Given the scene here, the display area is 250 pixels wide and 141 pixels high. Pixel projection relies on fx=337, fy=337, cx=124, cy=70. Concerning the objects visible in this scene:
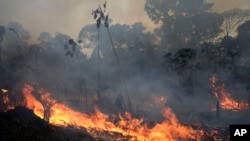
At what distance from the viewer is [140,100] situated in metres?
60.0

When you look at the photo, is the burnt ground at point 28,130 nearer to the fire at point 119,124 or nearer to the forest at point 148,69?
the fire at point 119,124

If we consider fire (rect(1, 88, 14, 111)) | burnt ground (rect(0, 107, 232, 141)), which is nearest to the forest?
fire (rect(1, 88, 14, 111))

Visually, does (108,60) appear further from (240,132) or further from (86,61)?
(240,132)

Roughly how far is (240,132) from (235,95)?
43497 mm

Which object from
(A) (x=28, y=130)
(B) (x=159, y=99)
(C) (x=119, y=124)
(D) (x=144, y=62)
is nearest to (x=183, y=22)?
(D) (x=144, y=62)

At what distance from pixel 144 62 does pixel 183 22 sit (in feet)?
44.6

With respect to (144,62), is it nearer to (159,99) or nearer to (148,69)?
(148,69)

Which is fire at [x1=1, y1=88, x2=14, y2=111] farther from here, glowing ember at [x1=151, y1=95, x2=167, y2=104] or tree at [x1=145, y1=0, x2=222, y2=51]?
tree at [x1=145, y1=0, x2=222, y2=51]

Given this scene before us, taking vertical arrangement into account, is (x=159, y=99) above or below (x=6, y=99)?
above

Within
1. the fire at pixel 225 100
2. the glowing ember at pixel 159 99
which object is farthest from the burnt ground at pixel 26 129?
the fire at pixel 225 100

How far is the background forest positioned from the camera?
191 feet

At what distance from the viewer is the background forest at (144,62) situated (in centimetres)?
5834

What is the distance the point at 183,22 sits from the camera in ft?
261

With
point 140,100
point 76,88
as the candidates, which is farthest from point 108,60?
point 140,100
